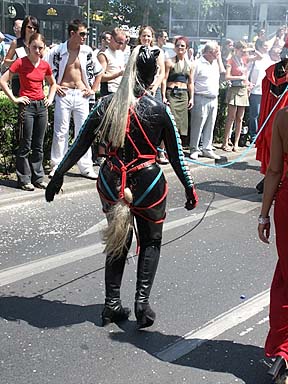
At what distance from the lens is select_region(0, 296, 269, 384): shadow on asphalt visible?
337cm

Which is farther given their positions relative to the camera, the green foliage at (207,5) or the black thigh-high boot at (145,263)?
the green foliage at (207,5)

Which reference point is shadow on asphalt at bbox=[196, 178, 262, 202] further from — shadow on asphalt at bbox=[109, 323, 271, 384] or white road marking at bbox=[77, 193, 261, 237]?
shadow on asphalt at bbox=[109, 323, 271, 384]

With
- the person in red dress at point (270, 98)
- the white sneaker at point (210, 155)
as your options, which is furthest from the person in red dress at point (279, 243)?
the white sneaker at point (210, 155)

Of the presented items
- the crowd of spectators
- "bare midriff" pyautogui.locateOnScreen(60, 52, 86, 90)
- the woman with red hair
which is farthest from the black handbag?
"bare midriff" pyautogui.locateOnScreen(60, 52, 86, 90)

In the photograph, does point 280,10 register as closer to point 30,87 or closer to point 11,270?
point 30,87

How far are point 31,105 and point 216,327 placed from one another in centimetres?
401

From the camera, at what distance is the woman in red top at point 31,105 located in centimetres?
680

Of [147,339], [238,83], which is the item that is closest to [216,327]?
[147,339]

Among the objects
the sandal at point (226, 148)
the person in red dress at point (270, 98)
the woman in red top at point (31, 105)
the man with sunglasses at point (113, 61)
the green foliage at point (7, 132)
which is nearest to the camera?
the person in red dress at point (270, 98)

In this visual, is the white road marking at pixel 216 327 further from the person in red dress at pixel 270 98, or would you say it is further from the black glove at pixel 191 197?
the person in red dress at pixel 270 98

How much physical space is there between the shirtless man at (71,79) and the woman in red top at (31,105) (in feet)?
0.97

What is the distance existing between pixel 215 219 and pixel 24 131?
2.47 m

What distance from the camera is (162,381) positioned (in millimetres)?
3195

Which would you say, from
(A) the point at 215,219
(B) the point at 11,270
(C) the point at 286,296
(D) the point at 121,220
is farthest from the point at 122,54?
(C) the point at 286,296
